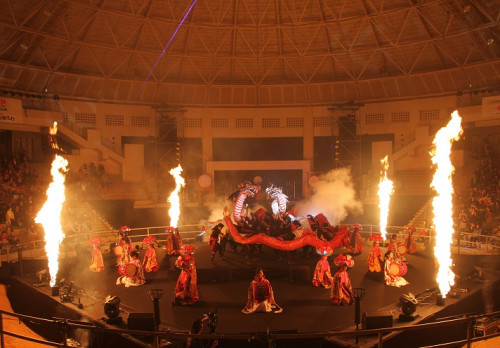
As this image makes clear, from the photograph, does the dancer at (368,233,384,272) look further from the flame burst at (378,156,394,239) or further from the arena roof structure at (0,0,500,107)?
the arena roof structure at (0,0,500,107)

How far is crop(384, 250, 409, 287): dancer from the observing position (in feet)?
40.6

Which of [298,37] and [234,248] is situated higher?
[298,37]

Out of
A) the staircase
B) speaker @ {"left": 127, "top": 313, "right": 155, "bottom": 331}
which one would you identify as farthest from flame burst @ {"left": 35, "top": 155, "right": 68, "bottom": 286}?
speaker @ {"left": 127, "top": 313, "right": 155, "bottom": 331}

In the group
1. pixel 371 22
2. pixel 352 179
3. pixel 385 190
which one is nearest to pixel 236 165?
pixel 352 179

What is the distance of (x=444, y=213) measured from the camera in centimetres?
1952

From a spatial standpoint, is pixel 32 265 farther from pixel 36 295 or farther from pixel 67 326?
pixel 67 326

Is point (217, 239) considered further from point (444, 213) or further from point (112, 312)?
point (444, 213)

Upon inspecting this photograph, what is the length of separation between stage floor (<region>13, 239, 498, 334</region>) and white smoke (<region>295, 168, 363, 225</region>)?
665 cm

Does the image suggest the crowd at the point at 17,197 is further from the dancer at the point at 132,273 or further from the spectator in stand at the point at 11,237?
the dancer at the point at 132,273

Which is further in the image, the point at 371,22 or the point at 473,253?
the point at 371,22

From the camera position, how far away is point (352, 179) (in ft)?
86.9

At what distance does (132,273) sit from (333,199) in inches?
542

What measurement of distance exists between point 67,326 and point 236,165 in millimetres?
21860

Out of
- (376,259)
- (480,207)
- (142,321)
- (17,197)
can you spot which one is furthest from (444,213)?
(17,197)
